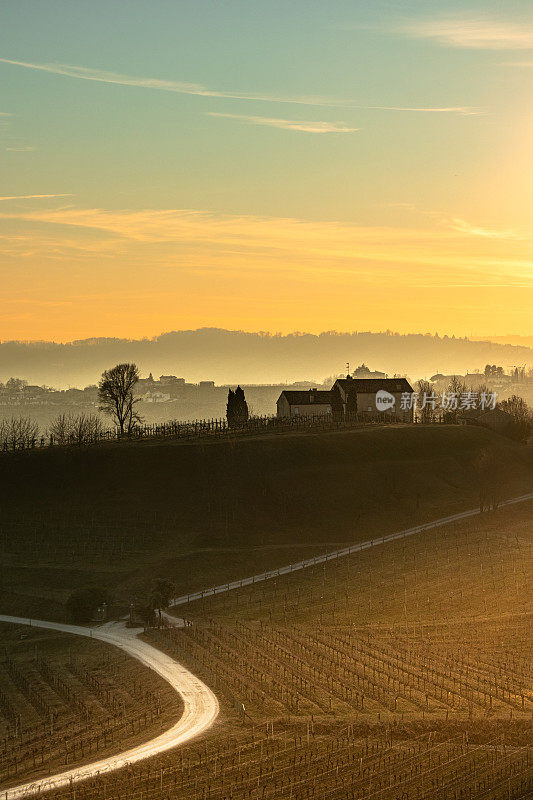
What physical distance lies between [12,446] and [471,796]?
89.1 m

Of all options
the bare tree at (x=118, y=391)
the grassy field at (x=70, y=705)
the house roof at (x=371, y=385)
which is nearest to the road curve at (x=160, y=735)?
the grassy field at (x=70, y=705)

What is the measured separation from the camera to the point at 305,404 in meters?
158

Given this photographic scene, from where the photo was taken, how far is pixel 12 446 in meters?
118

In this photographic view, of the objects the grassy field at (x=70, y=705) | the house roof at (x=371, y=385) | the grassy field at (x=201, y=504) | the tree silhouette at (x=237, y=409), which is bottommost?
the grassy field at (x=70, y=705)

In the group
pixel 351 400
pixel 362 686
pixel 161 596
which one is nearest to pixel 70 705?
pixel 362 686

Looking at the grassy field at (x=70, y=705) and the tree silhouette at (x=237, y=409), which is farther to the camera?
the tree silhouette at (x=237, y=409)

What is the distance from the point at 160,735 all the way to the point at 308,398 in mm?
114794

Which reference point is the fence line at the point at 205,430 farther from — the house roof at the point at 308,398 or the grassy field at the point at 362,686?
the grassy field at the point at 362,686

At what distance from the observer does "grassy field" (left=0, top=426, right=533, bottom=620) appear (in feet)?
275

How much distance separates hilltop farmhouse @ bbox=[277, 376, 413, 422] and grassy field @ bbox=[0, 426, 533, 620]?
83.0 feet

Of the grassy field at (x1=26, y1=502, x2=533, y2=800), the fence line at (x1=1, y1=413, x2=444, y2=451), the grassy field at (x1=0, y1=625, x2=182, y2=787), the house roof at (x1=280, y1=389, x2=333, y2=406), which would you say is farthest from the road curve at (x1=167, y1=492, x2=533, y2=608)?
the house roof at (x1=280, y1=389, x2=333, y2=406)

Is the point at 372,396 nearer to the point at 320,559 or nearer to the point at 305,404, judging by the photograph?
the point at 305,404

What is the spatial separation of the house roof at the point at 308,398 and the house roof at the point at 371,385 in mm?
3640

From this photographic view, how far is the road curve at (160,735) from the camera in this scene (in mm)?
41531
